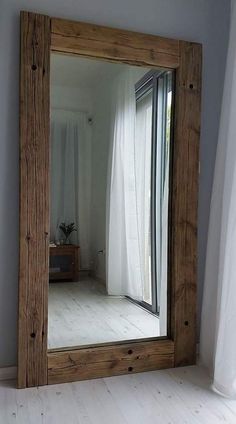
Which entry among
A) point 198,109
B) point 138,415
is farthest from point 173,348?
point 198,109

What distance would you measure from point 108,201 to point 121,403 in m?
0.99

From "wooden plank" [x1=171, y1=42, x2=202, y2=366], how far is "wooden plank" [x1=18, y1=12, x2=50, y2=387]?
2.34 feet

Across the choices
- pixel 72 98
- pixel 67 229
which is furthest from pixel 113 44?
pixel 67 229

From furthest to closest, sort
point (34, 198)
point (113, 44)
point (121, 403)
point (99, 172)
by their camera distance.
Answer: point (99, 172), point (113, 44), point (34, 198), point (121, 403)

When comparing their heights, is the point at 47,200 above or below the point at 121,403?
above

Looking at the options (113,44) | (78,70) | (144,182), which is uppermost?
(113,44)

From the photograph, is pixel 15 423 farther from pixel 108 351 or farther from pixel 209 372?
pixel 209 372

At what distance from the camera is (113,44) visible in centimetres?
192

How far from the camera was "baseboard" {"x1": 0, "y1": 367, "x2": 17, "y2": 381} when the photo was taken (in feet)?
6.12

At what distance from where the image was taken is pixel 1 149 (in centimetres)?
183

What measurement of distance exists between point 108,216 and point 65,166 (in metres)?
0.35

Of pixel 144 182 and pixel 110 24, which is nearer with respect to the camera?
pixel 110 24

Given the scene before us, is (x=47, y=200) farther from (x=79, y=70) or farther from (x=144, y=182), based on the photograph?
(x=79, y=70)

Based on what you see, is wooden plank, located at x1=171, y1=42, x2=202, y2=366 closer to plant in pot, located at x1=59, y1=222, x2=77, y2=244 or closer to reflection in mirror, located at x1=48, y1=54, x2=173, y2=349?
reflection in mirror, located at x1=48, y1=54, x2=173, y2=349
